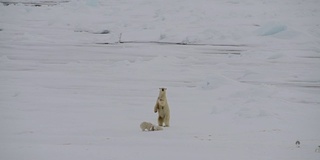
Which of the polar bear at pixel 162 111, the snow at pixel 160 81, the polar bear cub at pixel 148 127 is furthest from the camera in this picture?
the polar bear at pixel 162 111

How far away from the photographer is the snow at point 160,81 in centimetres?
582

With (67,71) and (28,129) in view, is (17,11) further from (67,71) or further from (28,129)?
(28,129)

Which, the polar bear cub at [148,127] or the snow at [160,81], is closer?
the snow at [160,81]

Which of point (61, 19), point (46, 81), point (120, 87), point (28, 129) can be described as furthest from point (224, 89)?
point (61, 19)

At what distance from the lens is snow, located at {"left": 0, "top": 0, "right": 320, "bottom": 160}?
5.82m

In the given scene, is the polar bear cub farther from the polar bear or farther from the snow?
the polar bear

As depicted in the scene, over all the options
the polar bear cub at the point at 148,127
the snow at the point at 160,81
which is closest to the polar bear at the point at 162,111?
the snow at the point at 160,81

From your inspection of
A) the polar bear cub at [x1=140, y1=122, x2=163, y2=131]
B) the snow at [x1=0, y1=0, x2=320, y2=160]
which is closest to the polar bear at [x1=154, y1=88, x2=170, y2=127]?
the snow at [x1=0, y1=0, x2=320, y2=160]

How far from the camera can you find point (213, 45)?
808 inches

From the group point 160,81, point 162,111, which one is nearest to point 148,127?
point 162,111

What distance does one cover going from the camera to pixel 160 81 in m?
13.3

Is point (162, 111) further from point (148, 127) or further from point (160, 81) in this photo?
point (160, 81)

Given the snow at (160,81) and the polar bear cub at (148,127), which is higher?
the polar bear cub at (148,127)

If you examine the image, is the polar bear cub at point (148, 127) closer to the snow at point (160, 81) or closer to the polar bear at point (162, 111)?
the snow at point (160, 81)
